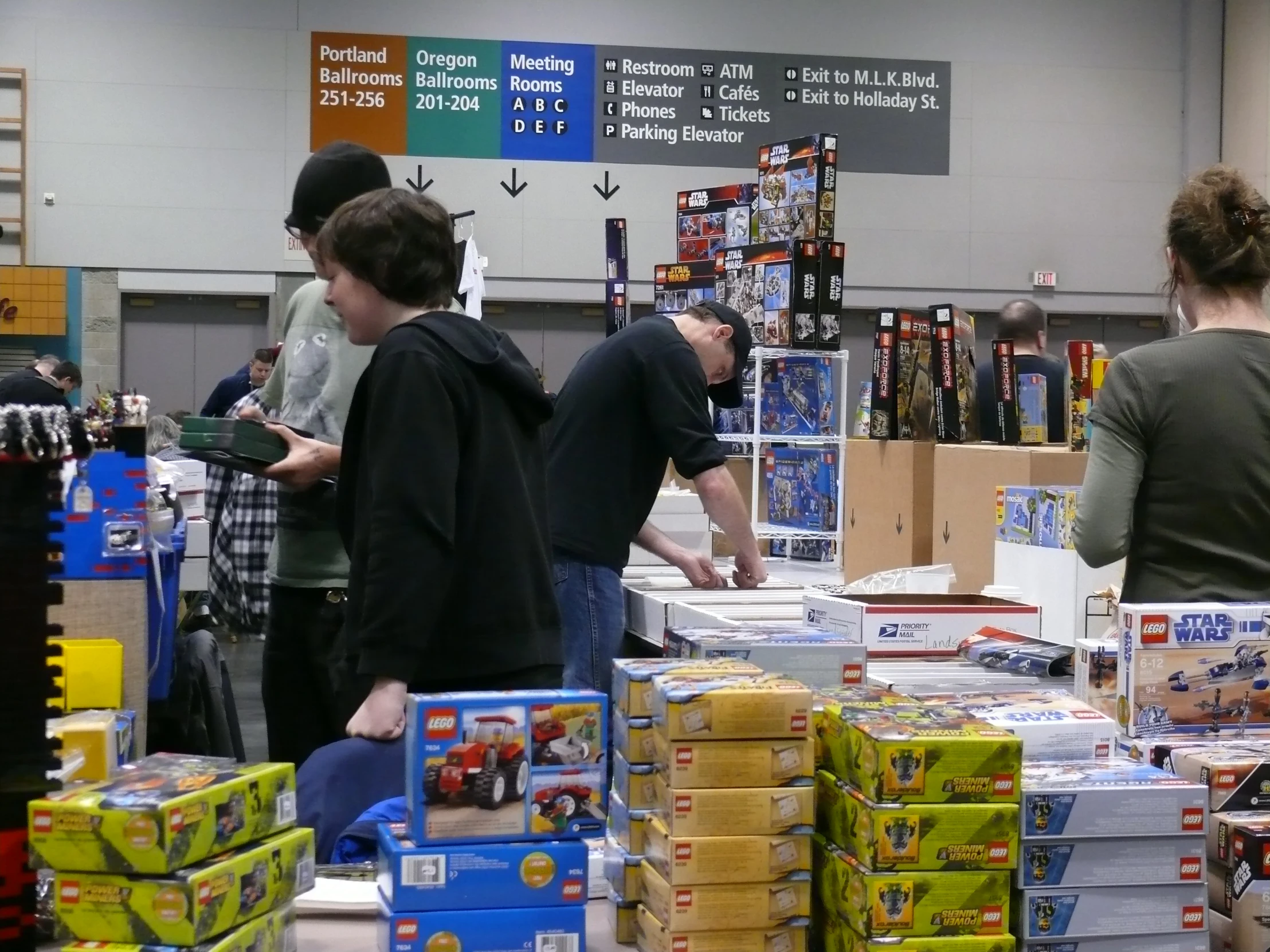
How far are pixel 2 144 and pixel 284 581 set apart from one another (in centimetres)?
977

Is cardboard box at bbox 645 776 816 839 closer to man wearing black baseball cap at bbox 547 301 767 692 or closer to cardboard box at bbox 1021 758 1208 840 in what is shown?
cardboard box at bbox 1021 758 1208 840

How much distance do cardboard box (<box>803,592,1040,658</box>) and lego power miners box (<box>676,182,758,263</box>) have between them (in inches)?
168

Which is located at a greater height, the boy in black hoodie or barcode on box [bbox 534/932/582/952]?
the boy in black hoodie

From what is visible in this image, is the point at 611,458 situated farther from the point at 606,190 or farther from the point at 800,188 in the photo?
the point at 606,190

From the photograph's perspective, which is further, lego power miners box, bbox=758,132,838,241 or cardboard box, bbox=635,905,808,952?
lego power miners box, bbox=758,132,838,241

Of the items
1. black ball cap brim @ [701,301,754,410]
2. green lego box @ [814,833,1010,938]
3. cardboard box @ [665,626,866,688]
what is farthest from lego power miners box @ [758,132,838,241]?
green lego box @ [814,833,1010,938]

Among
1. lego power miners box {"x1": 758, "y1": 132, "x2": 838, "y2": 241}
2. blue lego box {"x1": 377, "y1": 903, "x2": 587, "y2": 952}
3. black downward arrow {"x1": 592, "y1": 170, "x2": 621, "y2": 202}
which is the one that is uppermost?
black downward arrow {"x1": 592, "y1": 170, "x2": 621, "y2": 202}

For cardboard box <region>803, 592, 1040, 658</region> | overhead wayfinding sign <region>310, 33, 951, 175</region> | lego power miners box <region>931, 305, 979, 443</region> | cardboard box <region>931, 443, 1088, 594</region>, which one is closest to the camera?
cardboard box <region>803, 592, 1040, 658</region>

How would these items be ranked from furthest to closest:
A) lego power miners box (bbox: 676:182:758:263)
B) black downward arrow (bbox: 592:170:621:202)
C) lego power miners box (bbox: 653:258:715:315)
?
black downward arrow (bbox: 592:170:621:202) < lego power miners box (bbox: 653:258:715:315) < lego power miners box (bbox: 676:182:758:263)

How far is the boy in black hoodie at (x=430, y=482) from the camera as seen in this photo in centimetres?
174

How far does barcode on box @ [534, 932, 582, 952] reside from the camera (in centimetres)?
135

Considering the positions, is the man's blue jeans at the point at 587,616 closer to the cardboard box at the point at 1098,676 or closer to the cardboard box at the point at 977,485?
the cardboard box at the point at 977,485

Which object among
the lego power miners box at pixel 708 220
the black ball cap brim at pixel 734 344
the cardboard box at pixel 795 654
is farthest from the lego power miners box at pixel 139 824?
the lego power miners box at pixel 708 220

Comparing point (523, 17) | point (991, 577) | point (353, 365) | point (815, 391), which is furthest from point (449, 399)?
point (523, 17)
